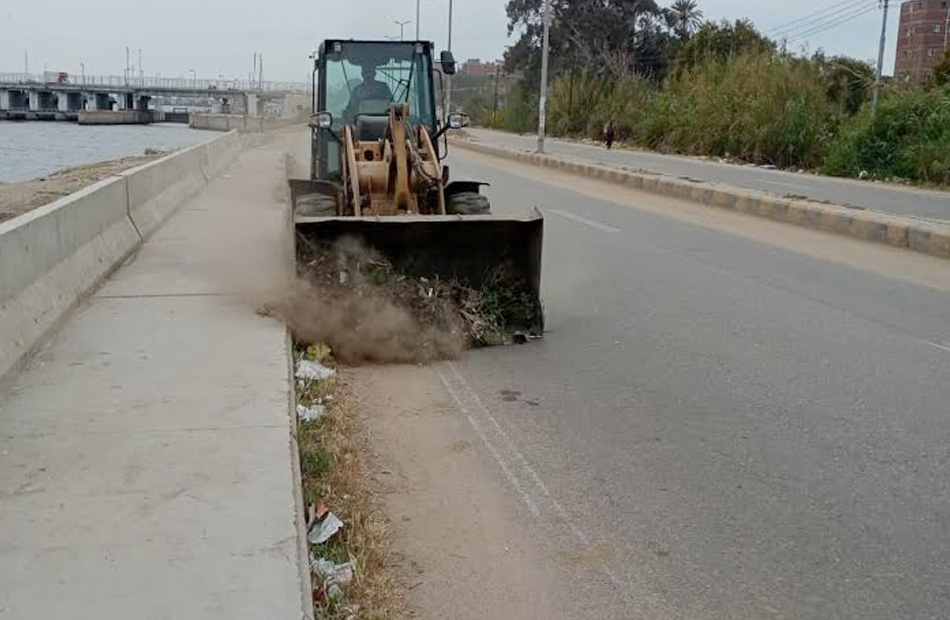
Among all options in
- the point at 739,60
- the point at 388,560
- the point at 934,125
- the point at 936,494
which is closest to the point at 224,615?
the point at 388,560

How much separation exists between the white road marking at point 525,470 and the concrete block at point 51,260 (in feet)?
8.78

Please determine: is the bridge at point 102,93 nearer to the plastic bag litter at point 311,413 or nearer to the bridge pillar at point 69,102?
the bridge pillar at point 69,102

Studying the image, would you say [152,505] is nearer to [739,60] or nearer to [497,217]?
[497,217]

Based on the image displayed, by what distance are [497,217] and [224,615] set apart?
16.9 ft

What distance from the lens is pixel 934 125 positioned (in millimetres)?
27969

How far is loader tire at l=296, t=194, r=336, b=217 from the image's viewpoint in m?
9.80

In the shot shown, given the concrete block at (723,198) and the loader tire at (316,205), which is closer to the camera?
the loader tire at (316,205)

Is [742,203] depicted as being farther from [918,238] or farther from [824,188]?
[824,188]

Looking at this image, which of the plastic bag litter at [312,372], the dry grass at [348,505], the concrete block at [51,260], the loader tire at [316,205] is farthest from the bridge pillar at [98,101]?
the dry grass at [348,505]

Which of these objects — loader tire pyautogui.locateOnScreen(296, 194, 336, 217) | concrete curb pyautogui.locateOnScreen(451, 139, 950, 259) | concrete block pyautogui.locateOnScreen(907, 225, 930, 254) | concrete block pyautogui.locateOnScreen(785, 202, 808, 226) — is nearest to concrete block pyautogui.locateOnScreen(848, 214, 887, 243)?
concrete curb pyautogui.locateOnScreen(451, 139, 950, 259)

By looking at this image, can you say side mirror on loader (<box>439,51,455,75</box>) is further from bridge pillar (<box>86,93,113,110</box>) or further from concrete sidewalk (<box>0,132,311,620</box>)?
bridge pillar (<box>86,93,113,110</box>)

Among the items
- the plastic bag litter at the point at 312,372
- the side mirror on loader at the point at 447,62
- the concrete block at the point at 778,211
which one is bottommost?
the plastic bag litter at the point at 312,372

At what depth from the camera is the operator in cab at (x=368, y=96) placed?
11258 millimetres

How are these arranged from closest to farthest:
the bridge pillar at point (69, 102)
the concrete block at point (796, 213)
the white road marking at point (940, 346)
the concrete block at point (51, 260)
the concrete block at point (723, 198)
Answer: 1. the concrete block at point (51, 260)
2. the white road marking at point (940, 346)
3. the concrete block at point (796, 213)
4. the concrete block at point (723, 198)
5. the bridge pillar at point (69, 102)
